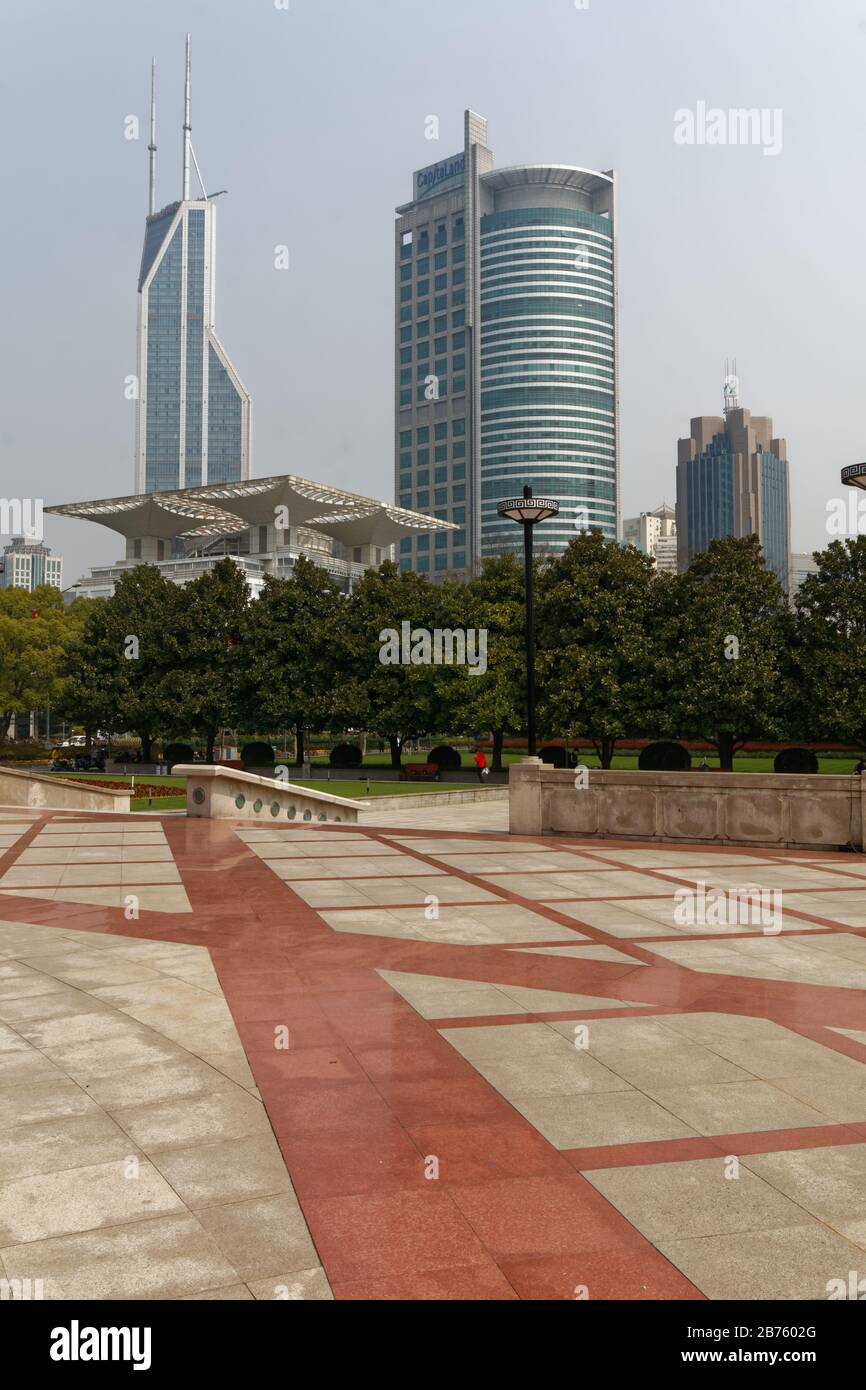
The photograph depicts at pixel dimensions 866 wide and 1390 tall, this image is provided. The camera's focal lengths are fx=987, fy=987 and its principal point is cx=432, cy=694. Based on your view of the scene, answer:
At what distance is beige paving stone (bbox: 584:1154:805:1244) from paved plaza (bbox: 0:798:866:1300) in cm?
2

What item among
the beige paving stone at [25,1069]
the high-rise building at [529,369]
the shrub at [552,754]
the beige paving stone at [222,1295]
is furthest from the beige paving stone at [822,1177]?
the high-rise building at [529,369]

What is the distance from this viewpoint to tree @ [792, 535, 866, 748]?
36.1 metres

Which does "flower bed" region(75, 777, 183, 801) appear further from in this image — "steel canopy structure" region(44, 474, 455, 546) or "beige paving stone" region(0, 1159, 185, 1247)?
"steel canopy structure" region(44, 474, 455, 546)

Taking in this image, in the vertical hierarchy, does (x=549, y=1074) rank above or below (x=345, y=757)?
below

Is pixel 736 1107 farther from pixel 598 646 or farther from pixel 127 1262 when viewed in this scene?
pixel 598 646

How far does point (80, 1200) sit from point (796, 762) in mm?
41067

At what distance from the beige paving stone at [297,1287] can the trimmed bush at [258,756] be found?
44.8 meters

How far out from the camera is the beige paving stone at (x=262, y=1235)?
4465 mm

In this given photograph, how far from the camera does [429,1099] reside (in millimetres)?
6484

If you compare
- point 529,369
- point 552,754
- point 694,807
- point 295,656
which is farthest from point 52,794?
point 529,369

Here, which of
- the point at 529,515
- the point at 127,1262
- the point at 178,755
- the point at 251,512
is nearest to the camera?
the point at 127,1262

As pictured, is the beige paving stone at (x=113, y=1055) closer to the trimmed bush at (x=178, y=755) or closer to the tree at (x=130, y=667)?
the tree at (x=130, y=667)

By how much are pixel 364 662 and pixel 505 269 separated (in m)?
163

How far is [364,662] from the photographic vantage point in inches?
1849
